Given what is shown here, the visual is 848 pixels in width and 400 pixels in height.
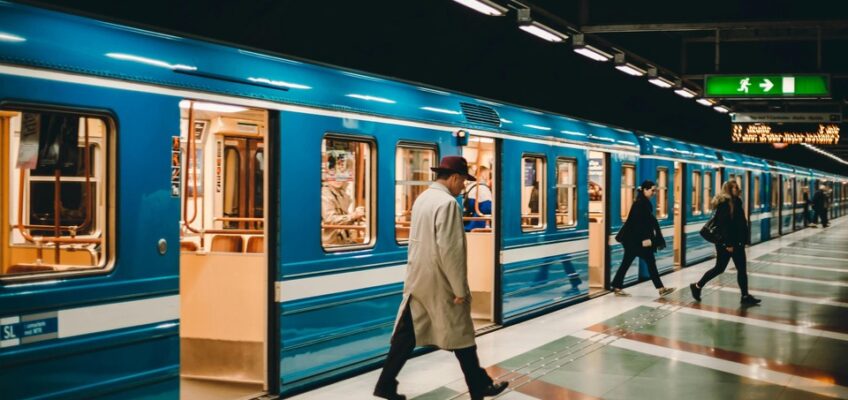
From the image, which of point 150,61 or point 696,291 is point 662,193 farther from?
point 150,61

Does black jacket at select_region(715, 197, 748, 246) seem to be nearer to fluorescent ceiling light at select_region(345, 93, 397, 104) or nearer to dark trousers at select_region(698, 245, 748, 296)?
dark trousers at select_region(698, 245, 748, 296)

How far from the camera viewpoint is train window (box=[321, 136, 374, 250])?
6.98 m

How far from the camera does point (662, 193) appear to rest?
15.9 m

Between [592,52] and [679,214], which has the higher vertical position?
[592,52]

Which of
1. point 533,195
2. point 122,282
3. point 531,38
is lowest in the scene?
point 122,282

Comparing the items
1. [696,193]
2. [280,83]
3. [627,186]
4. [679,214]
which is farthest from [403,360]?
[696,193]

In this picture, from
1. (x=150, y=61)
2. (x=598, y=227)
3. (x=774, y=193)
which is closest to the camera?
(x=150, y=61)

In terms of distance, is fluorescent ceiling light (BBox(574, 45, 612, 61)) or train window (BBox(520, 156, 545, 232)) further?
fluorescent ceiling light (BBox(574, 45, 612, 61))

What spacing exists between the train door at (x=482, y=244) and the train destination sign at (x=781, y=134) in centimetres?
1556

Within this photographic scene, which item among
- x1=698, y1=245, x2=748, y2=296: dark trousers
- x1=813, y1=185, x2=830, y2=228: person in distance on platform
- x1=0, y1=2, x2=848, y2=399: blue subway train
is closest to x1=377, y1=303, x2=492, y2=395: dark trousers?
x1=0, y1=2, x2=848, y2=399: blue subway train

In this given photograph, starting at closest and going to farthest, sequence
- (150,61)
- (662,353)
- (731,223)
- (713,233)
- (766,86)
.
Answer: (150,61) < (662,353) < (731,223) < (713,233) < (766,86)

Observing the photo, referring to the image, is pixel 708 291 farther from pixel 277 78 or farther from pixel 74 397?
pixel 74 397

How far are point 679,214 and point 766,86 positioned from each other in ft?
13.7

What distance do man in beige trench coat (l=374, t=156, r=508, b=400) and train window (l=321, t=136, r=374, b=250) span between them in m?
1.33
